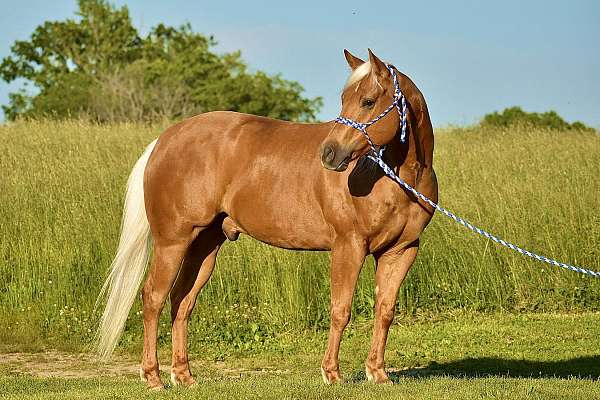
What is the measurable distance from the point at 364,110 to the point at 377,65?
0.89 feet

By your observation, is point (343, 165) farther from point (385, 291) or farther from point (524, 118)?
point (524, 118)

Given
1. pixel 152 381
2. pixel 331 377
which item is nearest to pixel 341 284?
pixel 331 377

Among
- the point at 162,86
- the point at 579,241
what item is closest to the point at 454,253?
the point at 579,241

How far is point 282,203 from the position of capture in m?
6.20

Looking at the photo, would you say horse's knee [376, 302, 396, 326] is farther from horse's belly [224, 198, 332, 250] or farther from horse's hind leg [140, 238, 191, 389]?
horse's hind leg [140, 238, 191, 389]

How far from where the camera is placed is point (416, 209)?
5.79m

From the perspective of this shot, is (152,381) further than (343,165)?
Yes

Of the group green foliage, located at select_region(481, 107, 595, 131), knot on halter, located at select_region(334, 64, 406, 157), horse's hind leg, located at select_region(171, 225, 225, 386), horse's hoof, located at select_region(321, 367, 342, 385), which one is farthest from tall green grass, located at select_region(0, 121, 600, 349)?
green foliage, located at select_region(481, 107, 595, 131)

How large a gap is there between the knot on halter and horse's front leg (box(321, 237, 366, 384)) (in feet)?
1.97

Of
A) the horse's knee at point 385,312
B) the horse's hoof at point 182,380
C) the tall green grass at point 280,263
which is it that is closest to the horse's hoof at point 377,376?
the horse's knee at point 385,312

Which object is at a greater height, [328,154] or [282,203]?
[328,154]

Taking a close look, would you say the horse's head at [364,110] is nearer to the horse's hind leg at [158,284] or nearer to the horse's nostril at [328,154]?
the horse's nostril at [328,154]

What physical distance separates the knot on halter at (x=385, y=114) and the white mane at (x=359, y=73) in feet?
0.44

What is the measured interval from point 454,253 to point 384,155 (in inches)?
230
